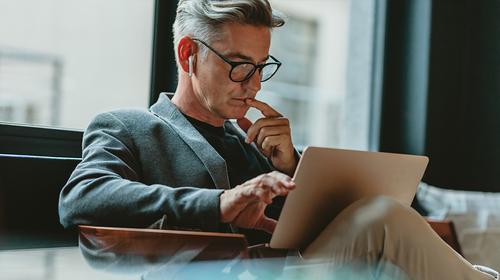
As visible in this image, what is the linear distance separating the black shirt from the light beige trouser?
510 mm

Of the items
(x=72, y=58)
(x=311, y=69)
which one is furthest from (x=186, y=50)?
(x=311, y=69)

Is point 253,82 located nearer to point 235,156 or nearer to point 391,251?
point 235,156

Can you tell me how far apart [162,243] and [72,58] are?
114 cm

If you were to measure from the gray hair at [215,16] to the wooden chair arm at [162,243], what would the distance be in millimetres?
574

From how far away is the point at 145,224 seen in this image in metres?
1.34

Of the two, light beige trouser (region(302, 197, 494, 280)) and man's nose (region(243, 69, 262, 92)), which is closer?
light beige trouser (region(302, 197, 494, 280))

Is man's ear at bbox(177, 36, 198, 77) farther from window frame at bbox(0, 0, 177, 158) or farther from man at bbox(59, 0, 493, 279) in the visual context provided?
window frame at bbox(0, 0, 177, 158)

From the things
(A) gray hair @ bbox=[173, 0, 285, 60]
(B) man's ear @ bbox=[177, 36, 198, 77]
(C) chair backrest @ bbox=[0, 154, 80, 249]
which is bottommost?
(C) chair backrest @ bbox=[0, 154, 80, 249]

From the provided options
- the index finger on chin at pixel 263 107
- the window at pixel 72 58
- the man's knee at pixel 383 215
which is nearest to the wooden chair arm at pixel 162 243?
the man's knee at pixel 383 215

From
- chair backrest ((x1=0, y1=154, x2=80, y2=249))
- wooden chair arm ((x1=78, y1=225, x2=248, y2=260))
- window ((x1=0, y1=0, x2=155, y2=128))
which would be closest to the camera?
wooden chair arm ((x1=78, y1=225, x2=248, y2=260))

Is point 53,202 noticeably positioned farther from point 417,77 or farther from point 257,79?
point 417,77

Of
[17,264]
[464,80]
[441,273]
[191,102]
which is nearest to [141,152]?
[191,102]

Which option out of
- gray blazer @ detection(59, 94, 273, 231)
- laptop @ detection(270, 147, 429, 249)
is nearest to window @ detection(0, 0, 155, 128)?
gray blazer @ detection(59, 94, 273, 231)

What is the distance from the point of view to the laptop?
1246 millimetres
